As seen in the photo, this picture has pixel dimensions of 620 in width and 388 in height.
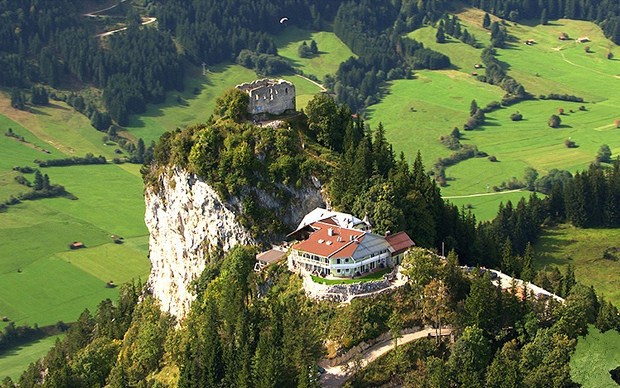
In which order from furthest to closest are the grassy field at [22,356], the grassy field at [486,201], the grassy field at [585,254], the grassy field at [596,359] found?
the grassy field at [486,201]
the grassy field at [22,356]
the grassy field at [585,254]
the grassy field at [596,359]

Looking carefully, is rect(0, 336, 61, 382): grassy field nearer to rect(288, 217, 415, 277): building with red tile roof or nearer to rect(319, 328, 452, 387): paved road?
rect(288, 217, 415, 277): building with red tile roof

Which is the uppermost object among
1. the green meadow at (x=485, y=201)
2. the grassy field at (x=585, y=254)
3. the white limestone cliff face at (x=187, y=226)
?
the white limestone cliff face at (x=187, y=226)

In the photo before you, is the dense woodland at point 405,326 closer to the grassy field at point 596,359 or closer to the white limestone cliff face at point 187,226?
the grassy field at point 596,359

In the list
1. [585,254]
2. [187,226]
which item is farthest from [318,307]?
[585,254]

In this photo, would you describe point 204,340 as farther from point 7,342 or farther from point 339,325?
point 7,342

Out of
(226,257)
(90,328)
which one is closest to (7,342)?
(90,328)

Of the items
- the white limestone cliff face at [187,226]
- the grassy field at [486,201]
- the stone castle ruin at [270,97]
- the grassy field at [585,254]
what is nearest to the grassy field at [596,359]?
the white limestone cliff face at [187,226]

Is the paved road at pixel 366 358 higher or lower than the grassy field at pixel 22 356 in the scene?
higher
